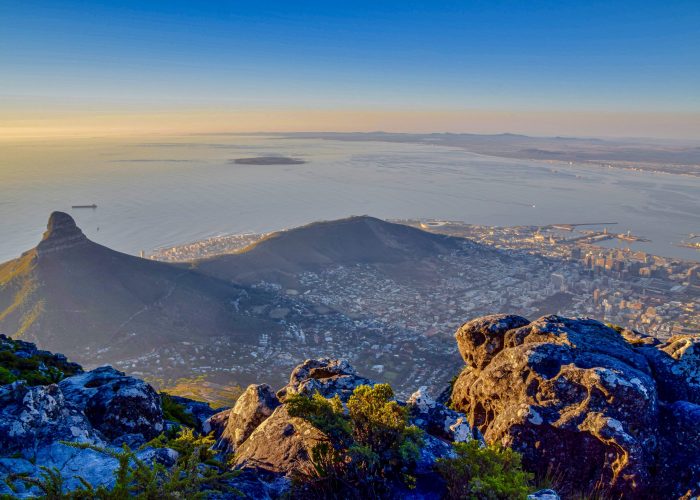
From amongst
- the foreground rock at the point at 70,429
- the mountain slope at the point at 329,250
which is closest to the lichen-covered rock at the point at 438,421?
the foreground rock at the point at 70,429

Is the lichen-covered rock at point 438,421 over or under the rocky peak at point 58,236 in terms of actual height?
over

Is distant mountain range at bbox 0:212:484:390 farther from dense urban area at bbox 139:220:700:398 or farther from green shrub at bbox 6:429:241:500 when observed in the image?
green shrub at bbox 6:429:241:500

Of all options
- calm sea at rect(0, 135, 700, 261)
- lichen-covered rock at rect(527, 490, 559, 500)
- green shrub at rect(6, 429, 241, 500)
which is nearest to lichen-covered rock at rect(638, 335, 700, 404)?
lichen-covered rock at rect(527, 490, 559, 500)

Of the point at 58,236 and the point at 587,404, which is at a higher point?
the point at 587,404

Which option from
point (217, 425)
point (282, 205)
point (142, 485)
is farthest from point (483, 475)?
point (282, 205)

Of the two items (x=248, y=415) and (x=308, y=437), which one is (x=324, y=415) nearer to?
(x=308, y=437)

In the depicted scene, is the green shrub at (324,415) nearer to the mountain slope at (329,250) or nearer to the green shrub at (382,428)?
the green shrub at (382,428)
